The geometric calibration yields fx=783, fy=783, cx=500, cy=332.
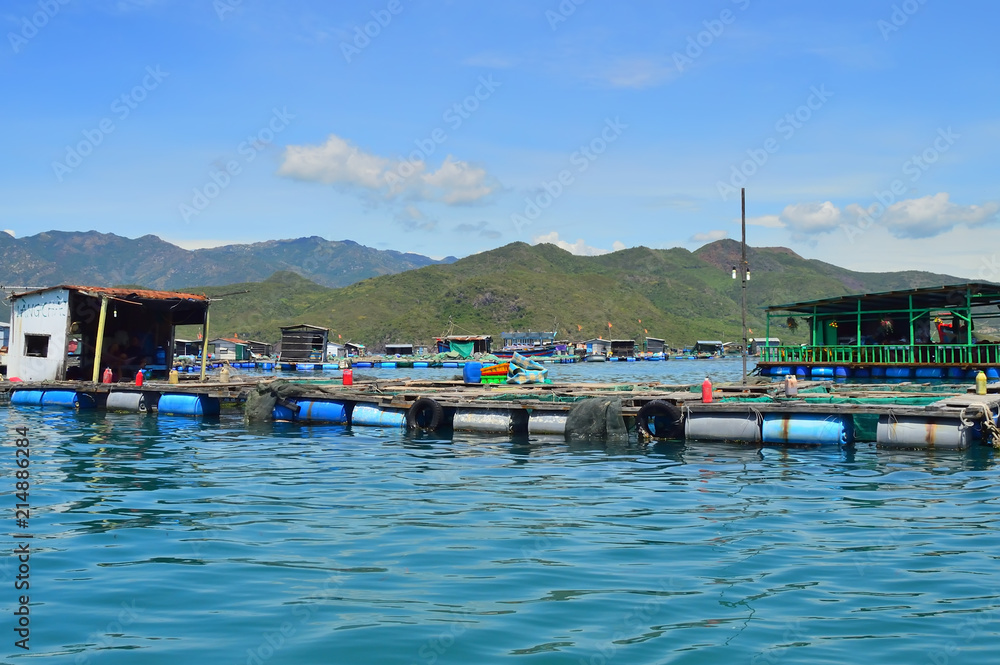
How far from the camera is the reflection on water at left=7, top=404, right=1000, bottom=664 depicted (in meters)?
7.56

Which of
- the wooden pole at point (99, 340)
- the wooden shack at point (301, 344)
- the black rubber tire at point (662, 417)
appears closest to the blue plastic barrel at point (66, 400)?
the wooden pole at point (99, 340)

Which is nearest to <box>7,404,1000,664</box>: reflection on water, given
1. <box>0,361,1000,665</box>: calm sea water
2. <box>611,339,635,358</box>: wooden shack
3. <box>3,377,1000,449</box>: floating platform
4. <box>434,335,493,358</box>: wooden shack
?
<box>0,361,1000,665</box>: calm sea water

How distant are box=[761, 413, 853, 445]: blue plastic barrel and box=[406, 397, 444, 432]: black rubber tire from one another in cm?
1002

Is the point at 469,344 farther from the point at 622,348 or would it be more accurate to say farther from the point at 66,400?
the point at 66,400

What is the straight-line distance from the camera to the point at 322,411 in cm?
2797

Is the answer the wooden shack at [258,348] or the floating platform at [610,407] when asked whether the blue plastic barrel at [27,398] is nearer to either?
the floating platform at [610,407]

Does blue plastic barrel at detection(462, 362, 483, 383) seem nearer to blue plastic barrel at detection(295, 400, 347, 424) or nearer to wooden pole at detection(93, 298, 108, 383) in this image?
blue plastic barrel at detection(295, 400, 347, 424)

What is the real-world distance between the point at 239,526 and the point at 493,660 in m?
6.41

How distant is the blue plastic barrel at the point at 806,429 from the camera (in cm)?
2022

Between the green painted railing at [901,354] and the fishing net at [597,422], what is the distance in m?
26.4

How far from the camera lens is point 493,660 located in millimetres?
7129

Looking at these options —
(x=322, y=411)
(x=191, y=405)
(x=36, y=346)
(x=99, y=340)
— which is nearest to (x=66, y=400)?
(x=99, y=340)

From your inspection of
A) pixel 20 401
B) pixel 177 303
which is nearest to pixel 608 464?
pixel 177 303

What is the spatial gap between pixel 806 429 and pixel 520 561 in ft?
42.4
